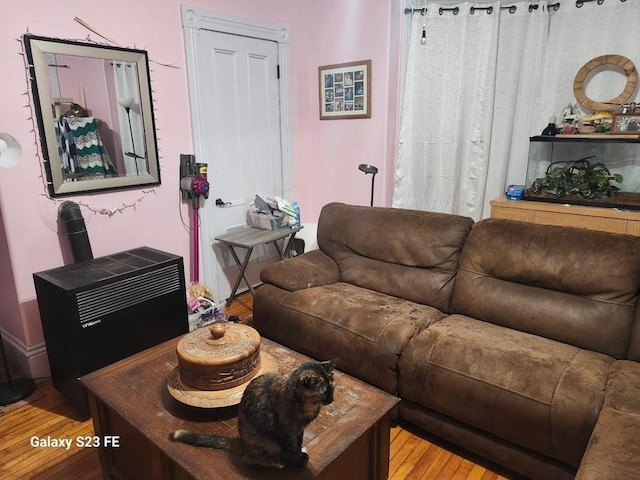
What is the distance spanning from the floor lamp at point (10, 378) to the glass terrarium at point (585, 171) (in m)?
3.18

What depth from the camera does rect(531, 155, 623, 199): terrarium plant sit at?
115 inches

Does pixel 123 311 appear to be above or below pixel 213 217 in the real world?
below

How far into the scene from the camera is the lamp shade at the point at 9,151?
211 centimetres

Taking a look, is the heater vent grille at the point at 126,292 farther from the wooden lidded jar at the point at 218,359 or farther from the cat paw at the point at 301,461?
the cat paw at the point at 301,461

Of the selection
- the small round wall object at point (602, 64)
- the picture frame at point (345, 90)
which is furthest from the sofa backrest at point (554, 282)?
the picture frame at point (345, 90)

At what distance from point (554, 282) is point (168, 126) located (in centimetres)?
258

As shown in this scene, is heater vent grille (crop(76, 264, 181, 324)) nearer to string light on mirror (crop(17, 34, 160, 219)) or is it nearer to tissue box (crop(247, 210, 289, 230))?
string light on mirror (crop(17, 34, 160, 219))

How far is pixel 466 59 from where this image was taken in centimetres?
328

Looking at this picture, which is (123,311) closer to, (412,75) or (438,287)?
(438,287)

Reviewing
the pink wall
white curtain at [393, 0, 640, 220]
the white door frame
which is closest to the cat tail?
the pink wall

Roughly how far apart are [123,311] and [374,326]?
1322 millimetres

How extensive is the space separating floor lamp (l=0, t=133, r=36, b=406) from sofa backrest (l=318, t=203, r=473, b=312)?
182 cm

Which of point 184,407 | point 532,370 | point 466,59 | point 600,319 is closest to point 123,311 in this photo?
point 184,407

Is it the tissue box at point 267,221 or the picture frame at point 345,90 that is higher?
the picture frame at point 345,90
